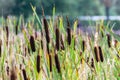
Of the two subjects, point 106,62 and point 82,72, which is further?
point 106,62

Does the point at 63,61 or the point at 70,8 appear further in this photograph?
the point at 70,8

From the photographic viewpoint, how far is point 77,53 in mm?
2189

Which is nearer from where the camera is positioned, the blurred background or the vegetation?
the vegetation

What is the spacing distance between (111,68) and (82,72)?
0.13 m

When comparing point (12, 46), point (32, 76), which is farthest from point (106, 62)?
point (12, 46)

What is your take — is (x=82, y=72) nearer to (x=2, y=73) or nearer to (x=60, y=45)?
(x=60, y=45)

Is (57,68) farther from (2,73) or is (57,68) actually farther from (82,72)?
(2,73)

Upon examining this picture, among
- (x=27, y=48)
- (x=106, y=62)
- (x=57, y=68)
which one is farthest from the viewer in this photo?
(x=27, y=48)

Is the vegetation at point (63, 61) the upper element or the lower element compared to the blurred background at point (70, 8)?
lower

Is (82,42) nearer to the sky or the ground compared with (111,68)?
nearer to the sky

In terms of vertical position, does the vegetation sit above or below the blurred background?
below

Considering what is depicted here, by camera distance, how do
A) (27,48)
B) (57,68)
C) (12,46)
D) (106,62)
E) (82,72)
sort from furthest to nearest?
(12,46), (27,48), (106,62), (82,72), (57,68)

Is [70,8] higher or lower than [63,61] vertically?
higher

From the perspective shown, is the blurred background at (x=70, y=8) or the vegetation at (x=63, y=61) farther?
the blurred background at (x=70, y=8)
